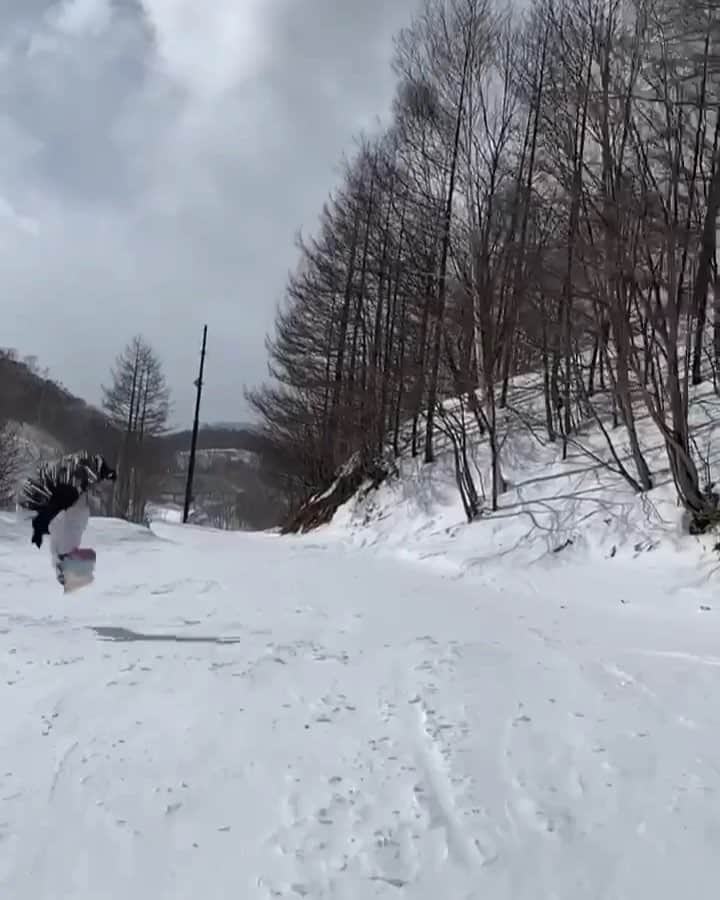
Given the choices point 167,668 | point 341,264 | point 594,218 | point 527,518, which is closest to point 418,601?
point 167,668

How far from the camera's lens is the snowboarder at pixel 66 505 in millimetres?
6020

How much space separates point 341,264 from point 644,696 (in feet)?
67.4

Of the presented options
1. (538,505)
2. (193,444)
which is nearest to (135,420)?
(193,444)

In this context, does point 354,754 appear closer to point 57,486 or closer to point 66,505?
point 66,505

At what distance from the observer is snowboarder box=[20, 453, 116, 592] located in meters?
6.02

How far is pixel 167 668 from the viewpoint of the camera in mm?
4414

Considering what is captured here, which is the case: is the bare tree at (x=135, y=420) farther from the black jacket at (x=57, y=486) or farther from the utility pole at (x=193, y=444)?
the black jacket at (x=57, y=486)

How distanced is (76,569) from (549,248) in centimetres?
971

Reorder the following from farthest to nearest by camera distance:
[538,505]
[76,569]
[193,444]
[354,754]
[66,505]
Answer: [193,444] < [538,505] < [76,569] < [66,505] < [354,754]

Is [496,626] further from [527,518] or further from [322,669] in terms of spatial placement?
[527,518]

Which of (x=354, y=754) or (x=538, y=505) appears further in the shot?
Result: (x=538, y=505)

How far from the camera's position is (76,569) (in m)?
6.21

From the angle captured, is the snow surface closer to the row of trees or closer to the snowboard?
the snowboard

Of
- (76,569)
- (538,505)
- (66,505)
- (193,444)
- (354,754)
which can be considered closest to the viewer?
(354,754)
